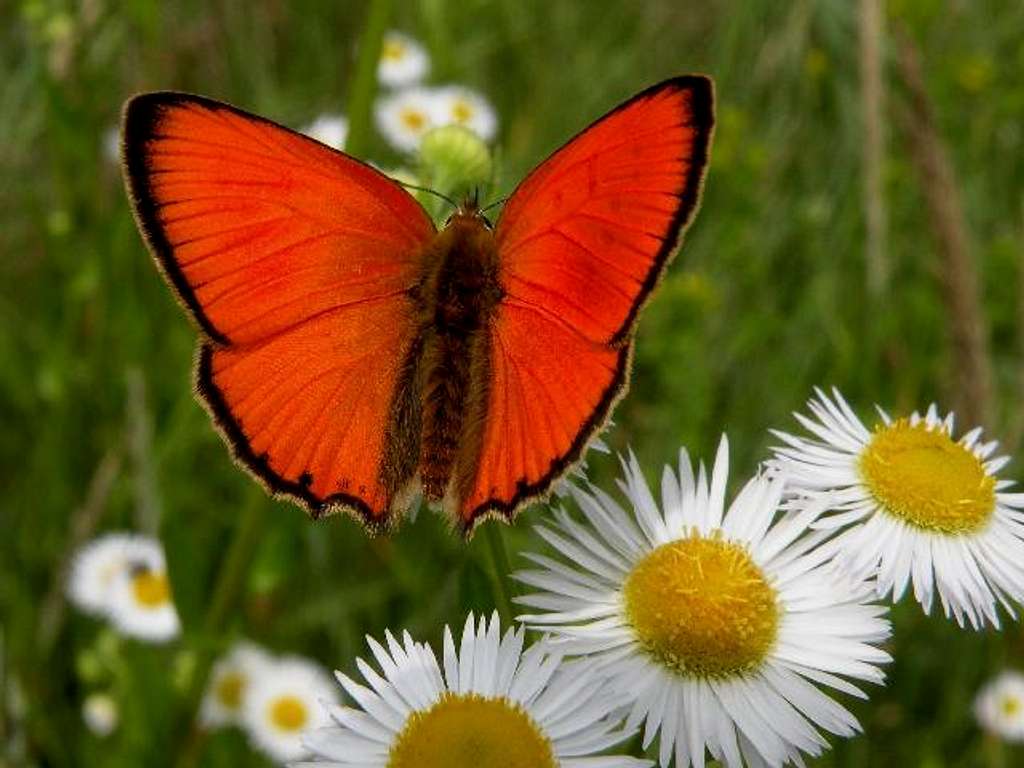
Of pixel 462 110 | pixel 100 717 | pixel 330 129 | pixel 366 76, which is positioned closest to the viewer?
pixel 366 76

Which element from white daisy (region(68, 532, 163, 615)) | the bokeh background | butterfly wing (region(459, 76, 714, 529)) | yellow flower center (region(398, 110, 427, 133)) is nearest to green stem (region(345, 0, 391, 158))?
the bokeh background

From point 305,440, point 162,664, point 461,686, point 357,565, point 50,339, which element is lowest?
point 461,686

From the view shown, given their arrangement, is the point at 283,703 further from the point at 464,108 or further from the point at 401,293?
the point at 464,108

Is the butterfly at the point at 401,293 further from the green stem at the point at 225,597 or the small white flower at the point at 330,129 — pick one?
the small white flower at the point at 330,129

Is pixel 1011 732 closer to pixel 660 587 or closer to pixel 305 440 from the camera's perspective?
pixel 660 587

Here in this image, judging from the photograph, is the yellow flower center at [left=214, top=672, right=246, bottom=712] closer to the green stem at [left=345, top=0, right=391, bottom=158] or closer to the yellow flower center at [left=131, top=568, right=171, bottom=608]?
the yellow flower center at [left=131, top=568, right=171, bottom=608]

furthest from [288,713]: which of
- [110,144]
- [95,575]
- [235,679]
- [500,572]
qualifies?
[110,144]

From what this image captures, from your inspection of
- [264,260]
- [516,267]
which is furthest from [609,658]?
[264,260]
